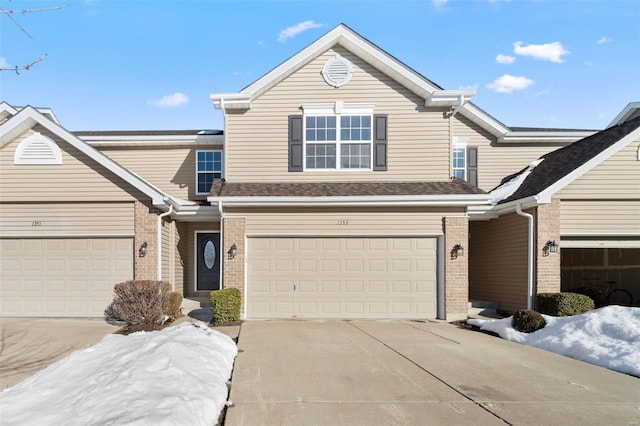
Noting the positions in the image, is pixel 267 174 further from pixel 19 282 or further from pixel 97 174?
pixel 19 282

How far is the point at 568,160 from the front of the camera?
12812 millimetres

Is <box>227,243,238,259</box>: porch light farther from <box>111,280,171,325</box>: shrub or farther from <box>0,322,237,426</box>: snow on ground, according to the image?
<box>0,322,237,426</box>: snow on ground

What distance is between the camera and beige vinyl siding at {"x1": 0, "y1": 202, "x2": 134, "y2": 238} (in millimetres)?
12016

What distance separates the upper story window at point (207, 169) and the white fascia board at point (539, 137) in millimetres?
10050

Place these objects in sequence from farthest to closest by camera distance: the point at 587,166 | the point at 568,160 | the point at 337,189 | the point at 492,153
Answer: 1. the point at 492,153
2. the point at 568,160
3. the point at 337,189
4. the point at 587,166

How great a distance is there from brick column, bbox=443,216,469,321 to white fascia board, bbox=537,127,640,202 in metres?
2.27

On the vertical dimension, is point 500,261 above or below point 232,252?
below

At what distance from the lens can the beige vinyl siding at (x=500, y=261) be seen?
40.8ft

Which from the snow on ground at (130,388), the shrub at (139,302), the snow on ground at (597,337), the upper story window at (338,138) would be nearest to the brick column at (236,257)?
the shrub at (139,302)

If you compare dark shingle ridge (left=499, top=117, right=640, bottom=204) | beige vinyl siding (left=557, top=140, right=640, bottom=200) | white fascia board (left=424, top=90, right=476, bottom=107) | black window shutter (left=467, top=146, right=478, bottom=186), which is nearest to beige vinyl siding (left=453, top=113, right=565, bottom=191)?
black window shutter (left=467, top=146, right=478, bottom=186)

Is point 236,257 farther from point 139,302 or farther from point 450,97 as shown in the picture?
point 450,97

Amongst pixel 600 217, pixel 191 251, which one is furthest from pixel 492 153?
pixel 191 251

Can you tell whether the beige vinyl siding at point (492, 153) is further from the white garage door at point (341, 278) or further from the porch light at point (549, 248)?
the white garage door at point (341, 278)

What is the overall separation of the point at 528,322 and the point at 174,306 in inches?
340
